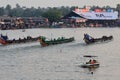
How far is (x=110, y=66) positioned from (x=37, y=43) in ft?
108

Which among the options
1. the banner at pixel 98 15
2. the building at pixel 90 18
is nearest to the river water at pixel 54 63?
the building at pixel 90 18

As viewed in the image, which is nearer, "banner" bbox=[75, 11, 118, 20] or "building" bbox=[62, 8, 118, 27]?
"building" bbox=[62, 8, 118, 27]

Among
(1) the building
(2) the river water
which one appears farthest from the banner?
(2) the river water

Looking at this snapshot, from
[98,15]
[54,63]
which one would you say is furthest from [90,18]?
[54,63]

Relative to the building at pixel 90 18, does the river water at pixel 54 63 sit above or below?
above

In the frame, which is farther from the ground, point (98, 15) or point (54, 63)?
point (54, 63)

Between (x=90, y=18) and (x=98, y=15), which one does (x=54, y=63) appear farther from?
(x=98, y=15)

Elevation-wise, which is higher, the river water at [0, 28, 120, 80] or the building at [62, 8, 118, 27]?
the river water at [0, 28, 120, 80]

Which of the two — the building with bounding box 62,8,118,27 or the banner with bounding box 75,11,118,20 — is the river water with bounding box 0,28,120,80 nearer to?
the building with bounding box 62,8,118,27

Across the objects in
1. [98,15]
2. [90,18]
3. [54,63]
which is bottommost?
[90,18]

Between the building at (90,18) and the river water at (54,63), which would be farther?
the building at (90,18)

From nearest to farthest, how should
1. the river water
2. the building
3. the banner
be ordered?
the river water, the building, the banner

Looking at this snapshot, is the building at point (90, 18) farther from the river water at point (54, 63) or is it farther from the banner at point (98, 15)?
the river water at point (54, 63)

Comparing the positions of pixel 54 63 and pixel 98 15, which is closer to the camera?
pixel 54 63
